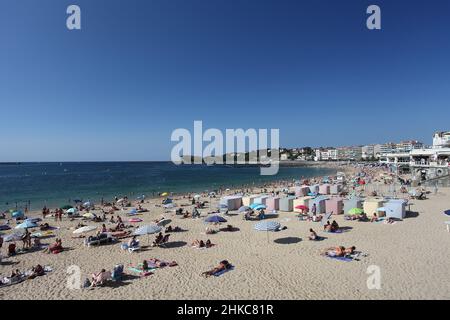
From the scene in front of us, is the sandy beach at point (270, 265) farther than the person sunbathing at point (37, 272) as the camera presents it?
No

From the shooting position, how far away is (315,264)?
382 inches

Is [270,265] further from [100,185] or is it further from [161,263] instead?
[100,185]

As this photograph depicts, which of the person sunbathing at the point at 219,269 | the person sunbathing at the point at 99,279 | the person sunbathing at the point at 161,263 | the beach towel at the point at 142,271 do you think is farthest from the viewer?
the person sunbathing at the point at 161,263

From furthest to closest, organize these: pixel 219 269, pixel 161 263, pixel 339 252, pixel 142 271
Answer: pixel 339 252
pixel 161 263
pixel 142 271
pixel 219 269

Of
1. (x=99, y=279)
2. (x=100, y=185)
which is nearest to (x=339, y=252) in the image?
(x=99, y=279)

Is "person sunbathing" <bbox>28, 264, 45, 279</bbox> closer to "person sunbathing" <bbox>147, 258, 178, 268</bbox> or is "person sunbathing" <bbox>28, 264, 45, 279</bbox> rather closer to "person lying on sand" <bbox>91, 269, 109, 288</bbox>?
"person lying on sand" <bbox>91, 269, 109, 288</bbox>

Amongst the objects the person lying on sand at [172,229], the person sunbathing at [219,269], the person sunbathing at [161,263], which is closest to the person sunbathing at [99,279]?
the person sunbathing at [161,263]

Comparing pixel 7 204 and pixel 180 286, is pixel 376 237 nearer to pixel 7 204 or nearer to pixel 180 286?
pixel 180 286

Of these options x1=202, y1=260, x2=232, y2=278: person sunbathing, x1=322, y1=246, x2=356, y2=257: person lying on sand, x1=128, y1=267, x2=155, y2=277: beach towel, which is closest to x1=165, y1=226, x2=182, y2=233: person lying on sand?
x1=128, y1=267, x2=155, y2=277: beach towel

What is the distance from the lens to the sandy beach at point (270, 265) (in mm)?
7820

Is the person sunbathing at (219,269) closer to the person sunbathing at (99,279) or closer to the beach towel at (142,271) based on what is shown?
the beach towel at (142,271)

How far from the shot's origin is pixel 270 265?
9.79 m
